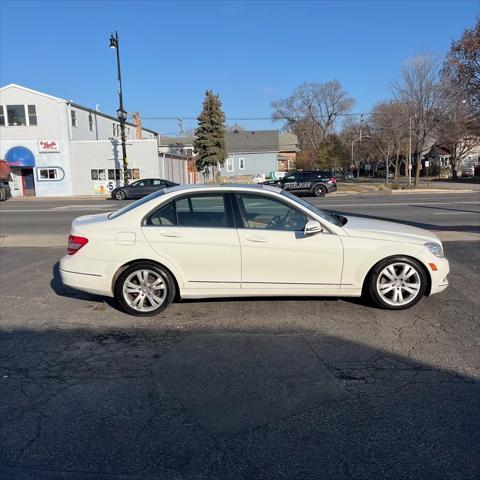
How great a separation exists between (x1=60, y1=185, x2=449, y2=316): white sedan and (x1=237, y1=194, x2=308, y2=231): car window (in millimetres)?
12

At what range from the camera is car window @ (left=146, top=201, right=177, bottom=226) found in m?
5.18

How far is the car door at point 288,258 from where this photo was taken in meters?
5.01

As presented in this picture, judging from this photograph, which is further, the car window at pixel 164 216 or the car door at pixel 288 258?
the car window at pixel 164 216

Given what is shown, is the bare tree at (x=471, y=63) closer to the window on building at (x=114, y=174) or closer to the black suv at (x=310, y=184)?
the black suv at (x=310, y=184)

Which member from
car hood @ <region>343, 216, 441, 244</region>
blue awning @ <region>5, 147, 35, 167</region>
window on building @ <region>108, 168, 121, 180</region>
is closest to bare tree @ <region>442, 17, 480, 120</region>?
car hood @ <region>343, 216, 441, 244</region>

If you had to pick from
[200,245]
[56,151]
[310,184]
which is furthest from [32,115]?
[200,245]

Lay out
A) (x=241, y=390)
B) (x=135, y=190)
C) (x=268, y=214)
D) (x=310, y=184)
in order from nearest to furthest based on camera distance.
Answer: (x=241, y=390) → (x=268, y=214) → (x=310, y=184) → (x=135, y=190)

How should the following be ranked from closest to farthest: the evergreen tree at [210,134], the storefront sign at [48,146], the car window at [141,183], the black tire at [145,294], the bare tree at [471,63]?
the black tire at [145,294], the bare tree at [471,63], the car window at [141,183], the storefront sign at [48,146], the evergreen tree at [210,134]

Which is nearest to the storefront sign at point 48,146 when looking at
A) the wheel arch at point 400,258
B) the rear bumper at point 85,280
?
the rear bumper at point 85,280

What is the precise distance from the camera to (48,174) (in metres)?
35.6

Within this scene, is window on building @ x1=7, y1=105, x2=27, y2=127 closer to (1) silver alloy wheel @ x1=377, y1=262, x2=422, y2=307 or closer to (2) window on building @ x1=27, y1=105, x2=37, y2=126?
(2) window on building @ x1=27, y1=105, x2=37, y2=126

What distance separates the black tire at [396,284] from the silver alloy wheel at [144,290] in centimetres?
238

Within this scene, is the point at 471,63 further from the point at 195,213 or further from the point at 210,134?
the point at 210,134

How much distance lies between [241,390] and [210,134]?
45.5 meters
